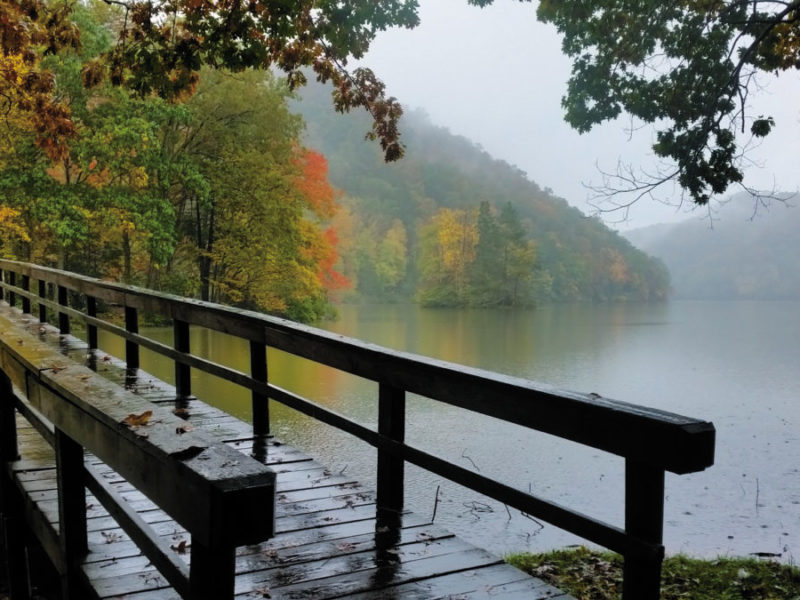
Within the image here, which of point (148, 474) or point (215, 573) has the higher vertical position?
point (148, 474)

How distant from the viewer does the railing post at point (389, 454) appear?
304cm

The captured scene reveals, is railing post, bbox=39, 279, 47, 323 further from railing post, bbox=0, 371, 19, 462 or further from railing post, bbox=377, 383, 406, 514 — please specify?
railing post, bbox=377, 383, 406, 514

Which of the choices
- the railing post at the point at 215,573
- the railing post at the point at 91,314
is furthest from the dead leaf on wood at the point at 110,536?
the railing post at the point at 91,314

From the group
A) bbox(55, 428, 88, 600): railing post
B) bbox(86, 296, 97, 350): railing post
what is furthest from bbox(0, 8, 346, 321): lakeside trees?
bbox(55, 428, 88, 600): railing post

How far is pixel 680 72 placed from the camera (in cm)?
954

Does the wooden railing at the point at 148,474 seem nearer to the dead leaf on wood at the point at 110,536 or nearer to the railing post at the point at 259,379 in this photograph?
the dead leaf on wood at the point at 110,536

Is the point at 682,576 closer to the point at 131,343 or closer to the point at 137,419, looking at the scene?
the point at 131,343

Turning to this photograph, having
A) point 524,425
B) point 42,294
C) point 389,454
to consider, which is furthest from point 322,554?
point 42,294

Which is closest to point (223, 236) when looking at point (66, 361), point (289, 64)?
point (289, 64)

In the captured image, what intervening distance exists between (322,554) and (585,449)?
985cm

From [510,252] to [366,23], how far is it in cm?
5830

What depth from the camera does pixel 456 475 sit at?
8.25 ft

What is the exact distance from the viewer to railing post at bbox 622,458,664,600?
1.80 metres

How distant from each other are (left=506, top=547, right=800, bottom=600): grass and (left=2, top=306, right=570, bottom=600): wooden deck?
258 cm
